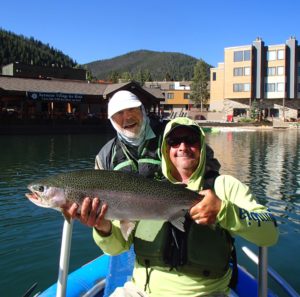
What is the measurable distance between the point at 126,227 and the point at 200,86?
99.3 metres

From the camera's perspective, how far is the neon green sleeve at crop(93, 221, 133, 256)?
3.55 metres

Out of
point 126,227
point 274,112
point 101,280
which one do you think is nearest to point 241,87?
point 274,112

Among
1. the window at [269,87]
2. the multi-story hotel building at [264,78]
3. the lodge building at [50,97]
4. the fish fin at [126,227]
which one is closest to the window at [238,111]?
the multi-story hotel building at [264,78]

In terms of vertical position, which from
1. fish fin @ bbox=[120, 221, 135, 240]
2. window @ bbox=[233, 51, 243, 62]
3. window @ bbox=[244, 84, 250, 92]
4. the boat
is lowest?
the boat

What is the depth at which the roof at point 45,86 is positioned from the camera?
4728 cm

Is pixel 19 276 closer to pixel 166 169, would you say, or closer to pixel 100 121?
pixel 166 169

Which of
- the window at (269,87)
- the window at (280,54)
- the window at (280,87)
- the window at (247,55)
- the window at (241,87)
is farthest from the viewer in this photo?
the window at (269,87)

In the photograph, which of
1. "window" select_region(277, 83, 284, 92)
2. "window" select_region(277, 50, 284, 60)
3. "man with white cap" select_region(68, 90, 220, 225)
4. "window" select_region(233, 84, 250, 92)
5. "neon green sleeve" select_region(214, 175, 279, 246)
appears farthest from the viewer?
"window" select_region(233, 84, 250, 92)

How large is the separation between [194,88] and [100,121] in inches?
2112

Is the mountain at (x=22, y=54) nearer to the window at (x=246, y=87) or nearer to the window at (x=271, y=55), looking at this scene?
the window at (x=246, y=87)

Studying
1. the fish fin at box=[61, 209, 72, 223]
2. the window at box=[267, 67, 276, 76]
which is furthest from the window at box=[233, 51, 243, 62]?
the fish fin at box=[61, 209, 72, 223]

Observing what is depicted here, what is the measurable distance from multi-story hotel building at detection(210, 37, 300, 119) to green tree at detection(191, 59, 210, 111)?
9998mm

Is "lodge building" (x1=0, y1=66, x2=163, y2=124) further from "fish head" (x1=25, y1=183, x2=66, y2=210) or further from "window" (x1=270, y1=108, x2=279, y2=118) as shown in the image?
"fish head" (x1=25, y1=183, x2=66, y2=210)

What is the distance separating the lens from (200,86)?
100625mm
